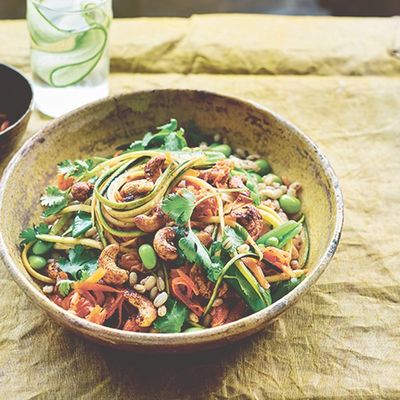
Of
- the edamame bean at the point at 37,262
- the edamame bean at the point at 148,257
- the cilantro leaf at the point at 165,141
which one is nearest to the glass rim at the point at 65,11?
the cilantro leaf at the point at 165,141

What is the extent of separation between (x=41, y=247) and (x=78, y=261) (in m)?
0.14

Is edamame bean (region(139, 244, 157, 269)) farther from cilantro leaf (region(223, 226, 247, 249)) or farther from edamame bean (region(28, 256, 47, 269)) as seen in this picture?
edamame bean (region(28, 256, 47, 269))

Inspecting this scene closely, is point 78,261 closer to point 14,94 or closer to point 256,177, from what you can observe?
point 256,177

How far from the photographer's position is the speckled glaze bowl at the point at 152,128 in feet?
5.40

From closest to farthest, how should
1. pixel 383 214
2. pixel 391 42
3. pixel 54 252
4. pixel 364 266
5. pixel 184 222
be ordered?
1. pixel 184 222
2. pixel 54 252
3. pixel 364 266
4. pixel 383 214
5. pixel 391 42

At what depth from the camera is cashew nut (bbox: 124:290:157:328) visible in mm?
1749

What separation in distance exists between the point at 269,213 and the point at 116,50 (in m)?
1.41

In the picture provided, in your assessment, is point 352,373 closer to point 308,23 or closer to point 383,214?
point 383,214

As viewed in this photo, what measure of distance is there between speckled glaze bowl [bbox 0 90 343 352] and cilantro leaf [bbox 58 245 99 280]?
11cm

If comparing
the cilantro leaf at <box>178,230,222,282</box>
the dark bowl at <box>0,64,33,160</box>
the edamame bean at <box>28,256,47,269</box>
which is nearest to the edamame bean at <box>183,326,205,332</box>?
the cilantro leaf at <box>178,230,222,282</box>

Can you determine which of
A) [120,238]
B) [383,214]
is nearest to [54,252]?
[120,238]

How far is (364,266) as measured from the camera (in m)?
2.22

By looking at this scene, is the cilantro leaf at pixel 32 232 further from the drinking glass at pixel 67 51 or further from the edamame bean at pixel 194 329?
the drinking glass at pixel 67 51

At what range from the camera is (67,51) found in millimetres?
2580
